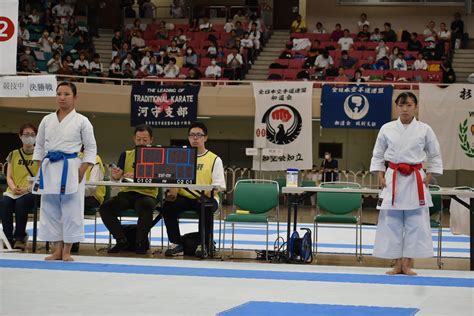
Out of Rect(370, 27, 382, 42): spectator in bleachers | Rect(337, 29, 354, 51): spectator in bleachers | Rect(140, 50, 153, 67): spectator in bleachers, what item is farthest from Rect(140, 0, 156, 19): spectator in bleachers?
Rect(370, 27, 382, 42): spectator in bleachers

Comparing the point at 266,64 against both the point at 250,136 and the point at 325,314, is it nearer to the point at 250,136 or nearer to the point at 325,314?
the point at 250,136

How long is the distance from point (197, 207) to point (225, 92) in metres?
11.5

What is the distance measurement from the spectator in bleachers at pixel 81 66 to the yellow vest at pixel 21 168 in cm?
1166

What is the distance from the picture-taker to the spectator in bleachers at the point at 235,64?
21.1m

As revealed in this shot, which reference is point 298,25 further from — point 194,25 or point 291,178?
point 291,178

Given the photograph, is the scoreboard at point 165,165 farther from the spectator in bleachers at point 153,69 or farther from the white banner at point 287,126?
the spectator in bleachers at point 153,69

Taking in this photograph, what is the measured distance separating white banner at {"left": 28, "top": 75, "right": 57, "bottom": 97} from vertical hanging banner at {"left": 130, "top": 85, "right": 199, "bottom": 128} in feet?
34.3

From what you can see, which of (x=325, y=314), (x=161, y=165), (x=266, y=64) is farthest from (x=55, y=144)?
(x=266, y=64)

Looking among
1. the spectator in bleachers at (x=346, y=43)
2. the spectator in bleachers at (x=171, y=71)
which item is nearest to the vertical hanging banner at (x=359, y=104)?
the spectator in bleachers at (x=346, y=43)

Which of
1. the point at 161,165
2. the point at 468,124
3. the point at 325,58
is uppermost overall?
the point at 325,58

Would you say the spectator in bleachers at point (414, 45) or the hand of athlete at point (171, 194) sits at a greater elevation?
the spectator in bleachers at point (414, 45)

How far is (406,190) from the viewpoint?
24.0ft

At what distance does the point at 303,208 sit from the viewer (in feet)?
65.8

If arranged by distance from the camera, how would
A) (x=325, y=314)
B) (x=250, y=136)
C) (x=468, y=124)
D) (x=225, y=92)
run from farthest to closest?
(x=250, y=136) < (x=225, y=92) < (x=468, y=124) < (x=325, y=314)
